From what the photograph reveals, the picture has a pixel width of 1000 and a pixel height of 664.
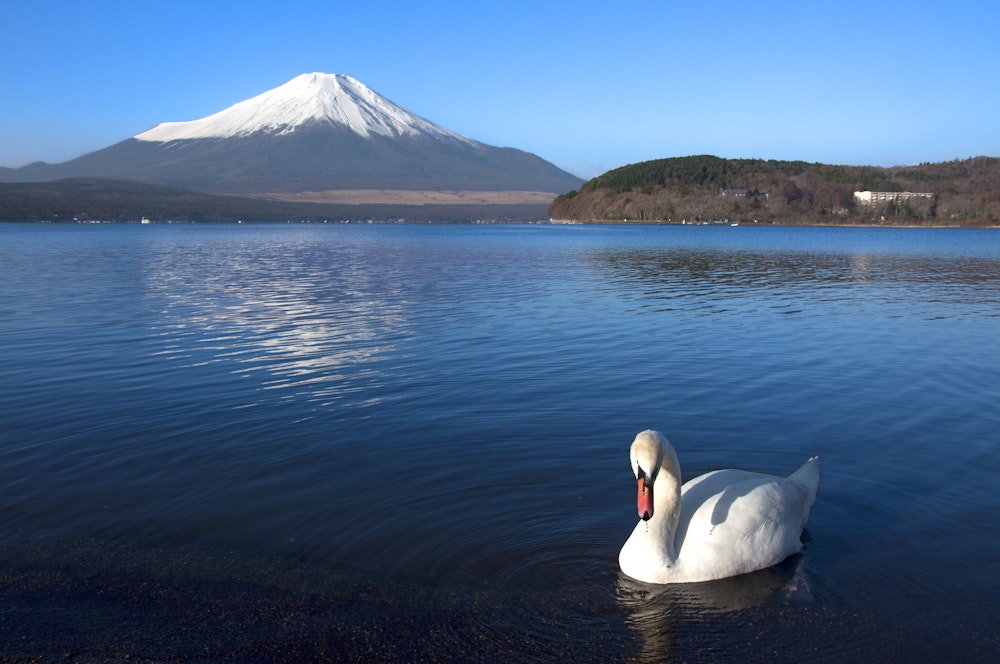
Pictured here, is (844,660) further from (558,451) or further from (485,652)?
(558,451)

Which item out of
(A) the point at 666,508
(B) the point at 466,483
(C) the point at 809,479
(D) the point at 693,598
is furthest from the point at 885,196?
(D) the point at 693,598

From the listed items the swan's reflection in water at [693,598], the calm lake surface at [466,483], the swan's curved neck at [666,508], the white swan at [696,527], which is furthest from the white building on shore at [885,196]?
the swan's curved neck at [666,508]

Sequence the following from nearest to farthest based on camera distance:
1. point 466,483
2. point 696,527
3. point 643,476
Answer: point 643,476 → point 696,527 → point 466,483

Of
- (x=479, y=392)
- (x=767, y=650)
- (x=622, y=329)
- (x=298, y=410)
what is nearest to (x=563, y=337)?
(x=622, y=329)

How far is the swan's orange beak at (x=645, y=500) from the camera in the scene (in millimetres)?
7163

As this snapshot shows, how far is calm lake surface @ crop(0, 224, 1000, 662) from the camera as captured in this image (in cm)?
680

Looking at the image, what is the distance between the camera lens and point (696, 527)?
777cm

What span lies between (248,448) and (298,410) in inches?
78.8

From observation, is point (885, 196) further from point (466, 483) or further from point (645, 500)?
point (645, 500)

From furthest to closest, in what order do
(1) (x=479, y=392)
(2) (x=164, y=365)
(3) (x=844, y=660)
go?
(2) (x=164, y=365) < (1) (x=479, y=392) < (3) (x=844, y=660)

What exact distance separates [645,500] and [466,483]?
3455mm

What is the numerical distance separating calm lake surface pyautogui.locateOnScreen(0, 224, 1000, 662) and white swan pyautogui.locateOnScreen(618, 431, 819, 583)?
0.62 feet

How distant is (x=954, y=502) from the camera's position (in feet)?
31.3

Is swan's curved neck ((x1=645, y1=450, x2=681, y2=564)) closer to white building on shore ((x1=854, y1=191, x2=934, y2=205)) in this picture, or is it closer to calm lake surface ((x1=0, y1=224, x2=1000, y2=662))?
calm lake surface ((x1=0, y1=224, x2=1000, y2=662))
